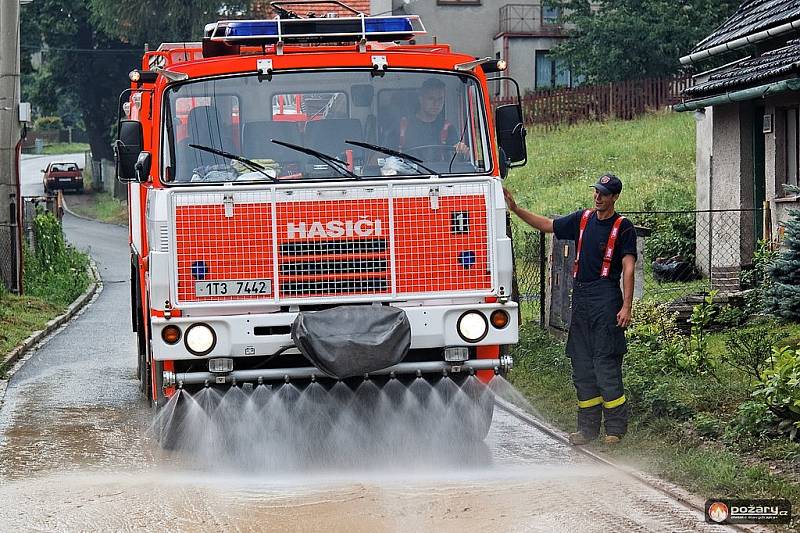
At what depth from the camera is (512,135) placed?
9.59 meters

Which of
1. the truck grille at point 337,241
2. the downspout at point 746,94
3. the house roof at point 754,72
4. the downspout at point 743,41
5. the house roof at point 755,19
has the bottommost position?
the truck grille at point 337,241

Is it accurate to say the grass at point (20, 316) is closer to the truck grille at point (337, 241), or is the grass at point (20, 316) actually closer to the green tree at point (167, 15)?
the truck grille at point (337, 241)

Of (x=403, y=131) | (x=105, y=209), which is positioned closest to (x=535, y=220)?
(x=403, y=131)

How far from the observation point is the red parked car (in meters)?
58.1

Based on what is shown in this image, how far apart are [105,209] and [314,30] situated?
44.3 m

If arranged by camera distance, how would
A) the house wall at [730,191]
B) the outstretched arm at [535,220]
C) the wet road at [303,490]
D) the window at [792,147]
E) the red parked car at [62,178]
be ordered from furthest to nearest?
the red parked car at [62,178] → the house wall at [730,191] → the window at [792,147] → the outstretched arm at [535,220] → the wet road at [303,490]

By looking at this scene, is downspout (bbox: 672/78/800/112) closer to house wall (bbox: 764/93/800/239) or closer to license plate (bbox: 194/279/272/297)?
house wall (bbox: 764/93/800/239)

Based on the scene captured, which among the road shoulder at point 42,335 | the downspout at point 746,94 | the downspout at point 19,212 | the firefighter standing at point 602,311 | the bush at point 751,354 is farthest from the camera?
the downspout at point 19,212

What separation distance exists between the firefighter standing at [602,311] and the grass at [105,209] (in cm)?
4070

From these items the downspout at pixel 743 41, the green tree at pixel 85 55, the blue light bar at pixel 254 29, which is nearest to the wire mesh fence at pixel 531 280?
the downspout at pixel 743 41

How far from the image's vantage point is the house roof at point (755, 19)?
51.6ft

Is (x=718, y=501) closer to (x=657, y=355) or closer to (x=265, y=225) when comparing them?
(x=265, y=225)

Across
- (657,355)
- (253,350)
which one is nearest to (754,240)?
(657,355)

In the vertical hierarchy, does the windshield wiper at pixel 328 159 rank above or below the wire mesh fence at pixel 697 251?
above
